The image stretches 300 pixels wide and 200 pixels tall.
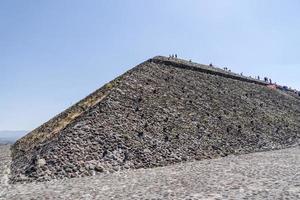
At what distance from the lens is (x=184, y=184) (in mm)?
17062

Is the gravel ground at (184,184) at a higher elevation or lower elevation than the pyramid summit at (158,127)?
lower

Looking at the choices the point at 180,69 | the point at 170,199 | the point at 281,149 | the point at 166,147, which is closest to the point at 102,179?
the point at 170,199

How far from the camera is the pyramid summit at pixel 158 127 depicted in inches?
894

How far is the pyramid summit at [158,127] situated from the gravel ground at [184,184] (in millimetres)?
1877

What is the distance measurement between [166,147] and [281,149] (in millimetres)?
10947

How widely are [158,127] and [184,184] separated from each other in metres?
11.9

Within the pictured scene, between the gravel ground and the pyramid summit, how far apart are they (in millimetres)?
1877

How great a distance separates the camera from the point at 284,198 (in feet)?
43.4

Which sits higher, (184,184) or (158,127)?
(158,127)

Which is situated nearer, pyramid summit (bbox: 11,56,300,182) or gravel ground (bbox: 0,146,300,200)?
gravel ground (bbox: 0,146,300,200)

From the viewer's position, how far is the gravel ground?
1478 cm

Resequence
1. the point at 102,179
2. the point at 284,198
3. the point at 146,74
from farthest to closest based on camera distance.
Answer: the point at 146,74 < the point at 102,179 < the point at 284,198

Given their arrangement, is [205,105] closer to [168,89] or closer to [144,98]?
[168,89]

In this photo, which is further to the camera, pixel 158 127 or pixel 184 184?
pixel 158 127
